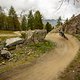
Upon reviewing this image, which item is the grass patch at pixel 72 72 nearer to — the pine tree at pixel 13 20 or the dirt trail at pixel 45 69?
the dirt trail at pixel 45 69

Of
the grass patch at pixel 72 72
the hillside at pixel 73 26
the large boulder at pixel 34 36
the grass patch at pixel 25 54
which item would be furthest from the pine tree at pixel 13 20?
the grass patch at pixel 72 72

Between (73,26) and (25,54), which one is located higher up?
(73,26)

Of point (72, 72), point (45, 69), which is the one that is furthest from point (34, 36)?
point (72, 72)

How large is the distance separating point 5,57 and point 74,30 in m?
31.0

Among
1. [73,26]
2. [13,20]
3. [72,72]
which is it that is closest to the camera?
[72,72]

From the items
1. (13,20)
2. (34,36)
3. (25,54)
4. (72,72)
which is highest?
(13,20)

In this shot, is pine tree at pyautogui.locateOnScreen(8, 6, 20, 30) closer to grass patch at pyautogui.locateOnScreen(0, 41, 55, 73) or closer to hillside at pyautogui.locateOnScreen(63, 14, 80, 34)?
hillside at pyautogui.locateOnScreen(63, 14, 80, 34)

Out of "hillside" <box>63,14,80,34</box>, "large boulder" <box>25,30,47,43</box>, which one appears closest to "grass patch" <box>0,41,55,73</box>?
"large boulder" <box>25,30,47,43</box>

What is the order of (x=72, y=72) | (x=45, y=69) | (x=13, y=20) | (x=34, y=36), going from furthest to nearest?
(x=13, y=20), (x=34, y=36), (x=45, y=69), (x=72, y=72)

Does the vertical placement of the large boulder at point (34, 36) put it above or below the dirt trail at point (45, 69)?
above

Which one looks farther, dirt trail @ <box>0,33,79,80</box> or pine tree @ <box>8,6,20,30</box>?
pine tree @ <box>8,6,20,30</box>

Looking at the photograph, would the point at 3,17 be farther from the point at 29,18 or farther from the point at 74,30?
the point at 74,30

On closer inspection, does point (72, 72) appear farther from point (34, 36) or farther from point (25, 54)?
point (34, 36)

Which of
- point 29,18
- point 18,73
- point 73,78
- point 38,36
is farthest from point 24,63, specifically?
point 29,18
